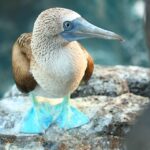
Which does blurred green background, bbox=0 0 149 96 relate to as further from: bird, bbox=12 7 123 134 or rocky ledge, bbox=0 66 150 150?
bird, bbox=12 7 123 134

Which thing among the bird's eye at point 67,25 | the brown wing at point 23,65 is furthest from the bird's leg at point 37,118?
the bird's eye at point 67,25

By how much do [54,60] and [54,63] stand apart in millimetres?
26

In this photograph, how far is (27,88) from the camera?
16.9ft

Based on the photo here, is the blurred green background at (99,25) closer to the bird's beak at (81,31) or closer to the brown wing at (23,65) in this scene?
the brown wing at (23,65)

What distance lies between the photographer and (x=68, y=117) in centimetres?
540

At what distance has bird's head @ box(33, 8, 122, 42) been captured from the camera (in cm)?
454

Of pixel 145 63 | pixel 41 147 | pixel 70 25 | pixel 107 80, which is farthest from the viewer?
pixel 145 63

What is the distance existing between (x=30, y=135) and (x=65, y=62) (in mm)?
908

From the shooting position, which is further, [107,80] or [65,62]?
[107,80]

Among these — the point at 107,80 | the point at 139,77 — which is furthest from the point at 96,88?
the point at 139,77

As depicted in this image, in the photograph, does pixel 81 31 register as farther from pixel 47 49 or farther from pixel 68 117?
pixel 68 117

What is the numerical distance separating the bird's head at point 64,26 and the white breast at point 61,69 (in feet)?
0.51

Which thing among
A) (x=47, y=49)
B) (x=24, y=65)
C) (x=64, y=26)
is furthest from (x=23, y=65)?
(x=64, y=26)

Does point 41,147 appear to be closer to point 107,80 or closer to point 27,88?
point 27,88
